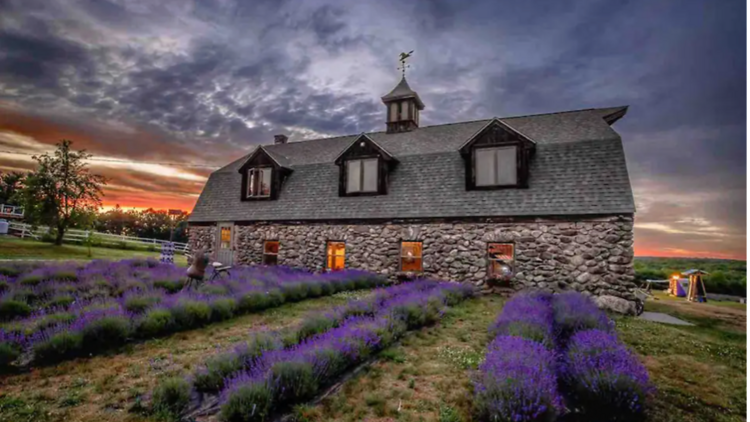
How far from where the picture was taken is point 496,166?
14.0 m

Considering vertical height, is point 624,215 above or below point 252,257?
above

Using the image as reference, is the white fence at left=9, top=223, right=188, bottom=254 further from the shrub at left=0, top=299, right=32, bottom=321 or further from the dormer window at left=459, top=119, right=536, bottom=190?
the dormer window at left=459, top=119, right=536, bottom=190

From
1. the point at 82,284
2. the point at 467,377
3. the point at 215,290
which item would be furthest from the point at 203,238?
the point at 467,377

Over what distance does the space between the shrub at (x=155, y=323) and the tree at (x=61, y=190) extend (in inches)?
780

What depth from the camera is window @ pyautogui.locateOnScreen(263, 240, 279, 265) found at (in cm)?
1738

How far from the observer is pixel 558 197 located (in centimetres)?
1250

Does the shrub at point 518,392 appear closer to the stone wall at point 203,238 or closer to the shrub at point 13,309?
the shrub at point 13,309

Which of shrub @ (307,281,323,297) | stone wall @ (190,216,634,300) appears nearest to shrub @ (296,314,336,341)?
shrub @ (307,281,323,297)

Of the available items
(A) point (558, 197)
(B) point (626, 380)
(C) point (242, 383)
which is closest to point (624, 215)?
(A) point (558, 197)

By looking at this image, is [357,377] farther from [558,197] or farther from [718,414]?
[558,197]

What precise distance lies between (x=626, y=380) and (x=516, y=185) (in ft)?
33.7

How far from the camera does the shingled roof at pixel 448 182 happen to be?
12391 mm

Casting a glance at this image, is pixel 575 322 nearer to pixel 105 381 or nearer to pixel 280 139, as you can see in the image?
pixel 105 381

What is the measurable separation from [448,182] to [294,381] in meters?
11.7
